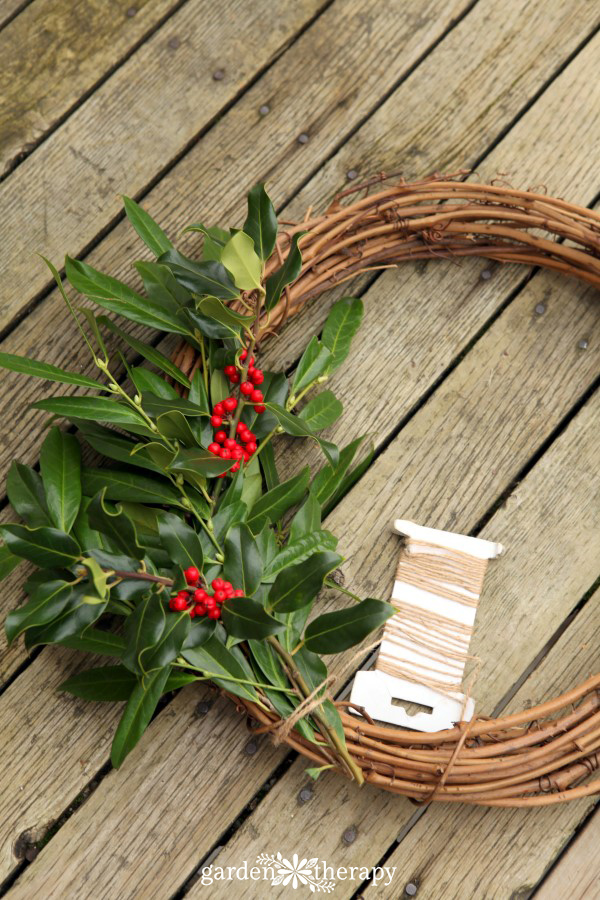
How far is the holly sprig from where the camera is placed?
0.98m

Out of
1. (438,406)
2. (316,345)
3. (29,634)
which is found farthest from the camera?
(438,406)

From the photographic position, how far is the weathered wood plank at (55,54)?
140 centimetres

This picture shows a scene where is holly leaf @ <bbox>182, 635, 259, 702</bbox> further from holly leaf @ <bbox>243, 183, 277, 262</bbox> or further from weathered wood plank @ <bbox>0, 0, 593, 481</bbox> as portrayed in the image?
weathered wood plank @ <bbox>0, 0, 593, 481</bbox>

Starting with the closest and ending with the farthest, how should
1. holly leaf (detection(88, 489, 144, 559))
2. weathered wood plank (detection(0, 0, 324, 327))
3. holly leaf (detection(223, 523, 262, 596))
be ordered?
holly leaf (detection(88, 489, 144, 559)) < holly leaf (detection(223, 523, 262, 596)) < weathered wood plank (detection(0, 0, 324, 327))

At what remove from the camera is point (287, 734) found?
1106mm

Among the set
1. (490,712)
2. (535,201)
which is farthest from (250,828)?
(535,201)

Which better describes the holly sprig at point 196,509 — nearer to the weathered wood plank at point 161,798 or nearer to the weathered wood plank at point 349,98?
the weathered wood plank at point 161,798

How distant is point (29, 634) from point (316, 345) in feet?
1.86

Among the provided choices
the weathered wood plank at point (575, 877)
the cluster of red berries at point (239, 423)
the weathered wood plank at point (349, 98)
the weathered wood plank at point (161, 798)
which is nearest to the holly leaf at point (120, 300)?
the cluster of red berries at point (239, 423)

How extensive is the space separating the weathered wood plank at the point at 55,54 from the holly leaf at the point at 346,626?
3.11ft

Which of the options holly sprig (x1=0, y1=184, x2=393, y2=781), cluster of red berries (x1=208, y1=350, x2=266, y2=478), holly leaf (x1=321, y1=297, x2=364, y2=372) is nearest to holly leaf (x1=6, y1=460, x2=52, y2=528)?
holly sprig (x1=0, y1=184, x2=393, y2=781)

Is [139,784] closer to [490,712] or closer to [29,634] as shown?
[29,634]

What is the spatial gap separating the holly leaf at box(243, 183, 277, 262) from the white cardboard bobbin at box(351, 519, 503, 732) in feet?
1.58

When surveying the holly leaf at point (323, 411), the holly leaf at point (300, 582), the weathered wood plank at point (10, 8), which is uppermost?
the weathered wood plank at point (10, 8)
